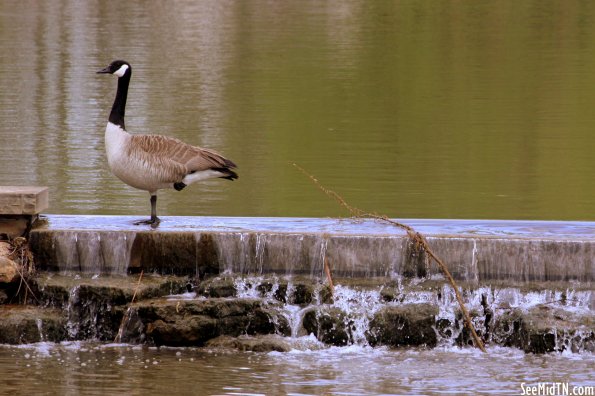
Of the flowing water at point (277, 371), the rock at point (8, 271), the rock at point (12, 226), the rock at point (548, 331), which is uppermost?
the rock at point (12, 226)

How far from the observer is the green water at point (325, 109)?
2148 cm

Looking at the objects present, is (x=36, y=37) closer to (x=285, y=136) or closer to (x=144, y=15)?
(x=144, y=15)

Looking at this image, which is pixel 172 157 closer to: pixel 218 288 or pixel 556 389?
pixel 218 288

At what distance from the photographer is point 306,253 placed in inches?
558

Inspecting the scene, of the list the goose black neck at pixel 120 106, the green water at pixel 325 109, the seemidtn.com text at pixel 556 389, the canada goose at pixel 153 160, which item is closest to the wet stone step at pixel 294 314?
the canada goose at pixel 153 160

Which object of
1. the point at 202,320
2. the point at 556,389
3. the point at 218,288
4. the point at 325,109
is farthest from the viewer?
the point at 325,109

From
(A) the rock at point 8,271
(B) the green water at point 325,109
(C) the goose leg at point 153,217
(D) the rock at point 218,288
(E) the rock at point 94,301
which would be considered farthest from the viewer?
(B) the green water at point 325,109

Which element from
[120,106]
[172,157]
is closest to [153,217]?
[172,157]

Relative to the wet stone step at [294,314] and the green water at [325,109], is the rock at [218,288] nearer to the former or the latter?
the wet stone step at [294,314]

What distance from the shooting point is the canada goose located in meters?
13.9

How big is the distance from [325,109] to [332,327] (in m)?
19.1

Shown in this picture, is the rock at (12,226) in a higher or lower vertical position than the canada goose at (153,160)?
lower

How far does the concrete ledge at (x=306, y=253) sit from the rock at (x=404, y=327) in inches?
35.3

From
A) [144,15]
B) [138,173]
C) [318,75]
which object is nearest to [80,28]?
[144,15]
